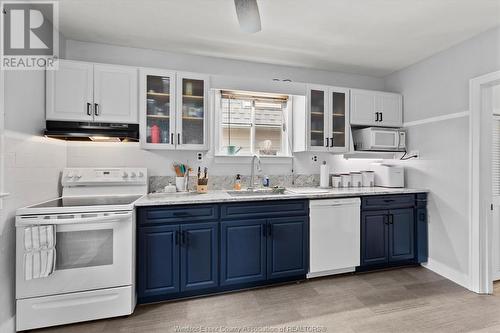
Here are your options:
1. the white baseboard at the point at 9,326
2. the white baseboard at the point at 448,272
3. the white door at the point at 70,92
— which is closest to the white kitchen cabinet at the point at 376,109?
the white baseboard at the point at 448,272

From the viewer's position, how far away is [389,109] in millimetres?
3443

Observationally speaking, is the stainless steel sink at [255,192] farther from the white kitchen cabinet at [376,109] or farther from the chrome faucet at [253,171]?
the white kitchen cabinet at [376,109]

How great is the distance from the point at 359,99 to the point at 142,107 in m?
2.74

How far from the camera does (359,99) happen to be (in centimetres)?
334

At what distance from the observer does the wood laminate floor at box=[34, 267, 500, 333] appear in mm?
1967

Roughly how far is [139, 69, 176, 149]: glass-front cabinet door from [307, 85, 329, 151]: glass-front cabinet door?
1.69 metres

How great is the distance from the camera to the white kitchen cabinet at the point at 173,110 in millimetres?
2621

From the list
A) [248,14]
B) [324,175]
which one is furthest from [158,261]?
[324,175]

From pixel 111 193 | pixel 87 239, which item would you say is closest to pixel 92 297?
pixel 87 239

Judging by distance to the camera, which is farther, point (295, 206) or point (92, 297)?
point (295, 206)

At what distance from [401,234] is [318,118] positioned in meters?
1.77

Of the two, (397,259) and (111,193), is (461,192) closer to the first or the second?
(397,259)

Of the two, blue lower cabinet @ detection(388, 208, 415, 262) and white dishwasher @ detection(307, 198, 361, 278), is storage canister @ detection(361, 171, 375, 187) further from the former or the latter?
white dishwasher @ detection(307, 198, 361, 278)

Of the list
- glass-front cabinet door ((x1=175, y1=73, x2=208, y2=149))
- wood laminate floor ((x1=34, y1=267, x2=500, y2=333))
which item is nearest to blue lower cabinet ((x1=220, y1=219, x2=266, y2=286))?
wood laminate floor ((x1=34, y1=267, x2=500, y2=333))
